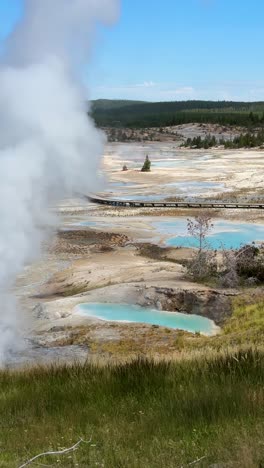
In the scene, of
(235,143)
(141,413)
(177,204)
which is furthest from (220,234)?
(235,143)

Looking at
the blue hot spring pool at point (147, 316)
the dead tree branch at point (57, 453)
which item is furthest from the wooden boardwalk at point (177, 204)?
the dead tree branch at point (57, 453)

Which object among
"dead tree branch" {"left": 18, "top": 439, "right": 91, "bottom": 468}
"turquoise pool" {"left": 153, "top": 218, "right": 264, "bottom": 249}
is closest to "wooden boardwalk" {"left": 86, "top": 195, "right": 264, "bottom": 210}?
"turquoise pool" {"left": 153, "top": 218, "right": 264, "bottom": 249}

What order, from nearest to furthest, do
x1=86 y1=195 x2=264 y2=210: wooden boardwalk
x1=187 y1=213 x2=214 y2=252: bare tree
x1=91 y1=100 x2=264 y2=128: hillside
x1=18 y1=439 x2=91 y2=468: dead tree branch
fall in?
x1=18 y1=439 x2=91 y2=468: dead tree branch
x1=187 y1=213 x2=214 y2=252: bare tree
x1=86 y1=195 x2=264 y2=210: wooden boardwalk
x1=91 y1=100 x2=264 y2=128: hillside

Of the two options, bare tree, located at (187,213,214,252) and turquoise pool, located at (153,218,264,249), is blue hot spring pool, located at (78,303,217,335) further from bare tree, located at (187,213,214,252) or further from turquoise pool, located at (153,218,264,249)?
turquoise pool, located at (153,218,264,249)

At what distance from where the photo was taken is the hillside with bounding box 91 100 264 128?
11119cm

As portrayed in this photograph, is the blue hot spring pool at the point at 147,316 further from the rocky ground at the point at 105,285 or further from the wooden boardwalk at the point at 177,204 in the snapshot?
the wooden boardwalk at the point at 177,204

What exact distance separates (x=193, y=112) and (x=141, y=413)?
149393mm

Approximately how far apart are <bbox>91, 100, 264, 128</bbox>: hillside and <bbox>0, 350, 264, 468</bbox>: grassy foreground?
79.9m

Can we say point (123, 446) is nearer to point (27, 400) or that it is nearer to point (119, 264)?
point (27, 400)

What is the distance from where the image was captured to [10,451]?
179 inches

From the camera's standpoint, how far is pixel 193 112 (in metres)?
151

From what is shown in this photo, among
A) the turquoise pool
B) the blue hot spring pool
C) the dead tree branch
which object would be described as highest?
the dead tree branch

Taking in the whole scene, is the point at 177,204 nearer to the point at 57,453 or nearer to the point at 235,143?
the point at 57,453

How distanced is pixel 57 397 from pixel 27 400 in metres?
0.30
